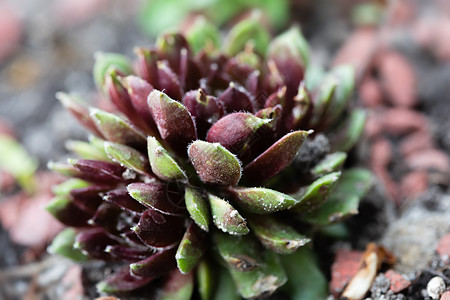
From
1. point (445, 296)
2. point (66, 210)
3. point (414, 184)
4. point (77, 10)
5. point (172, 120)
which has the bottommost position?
point (414, 184)

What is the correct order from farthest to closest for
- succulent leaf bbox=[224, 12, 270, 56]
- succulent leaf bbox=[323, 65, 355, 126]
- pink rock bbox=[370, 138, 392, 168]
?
pink rock bbox=[370, 138, 392, 168], succulent leaf bbox=[224, 12, 270, 56], succulent leaf bbox=[323, 65, 355, 126]

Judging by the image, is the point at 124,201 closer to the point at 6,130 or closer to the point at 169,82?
the point at 169,82

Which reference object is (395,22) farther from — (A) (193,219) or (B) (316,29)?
(A) (193,219)

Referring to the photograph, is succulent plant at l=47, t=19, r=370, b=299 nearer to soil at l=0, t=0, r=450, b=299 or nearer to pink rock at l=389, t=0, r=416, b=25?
soil at l=0, t=0, r=450, b=299

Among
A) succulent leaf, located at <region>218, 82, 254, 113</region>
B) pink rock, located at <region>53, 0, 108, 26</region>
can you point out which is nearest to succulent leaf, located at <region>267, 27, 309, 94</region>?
succulent leaf, located at <region>218, 82, 254, 113</region>

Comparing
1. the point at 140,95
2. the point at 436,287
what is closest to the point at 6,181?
the point at 140,95
